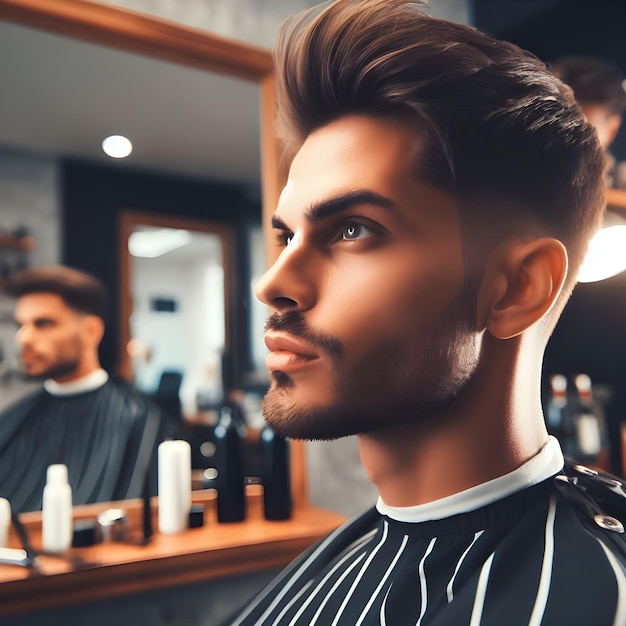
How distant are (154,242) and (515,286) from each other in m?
0.98

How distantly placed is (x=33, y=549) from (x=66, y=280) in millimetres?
604

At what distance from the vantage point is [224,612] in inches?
55.6

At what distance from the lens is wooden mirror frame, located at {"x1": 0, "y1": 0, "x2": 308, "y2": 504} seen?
1406 mm

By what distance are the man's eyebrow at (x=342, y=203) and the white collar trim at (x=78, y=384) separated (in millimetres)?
827

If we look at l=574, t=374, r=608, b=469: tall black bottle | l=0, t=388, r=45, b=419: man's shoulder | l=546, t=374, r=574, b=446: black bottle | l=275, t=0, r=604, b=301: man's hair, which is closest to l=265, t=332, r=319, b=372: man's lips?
l=275, t=0, r=604, b=301: man's hair

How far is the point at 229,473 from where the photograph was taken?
5.06 ft

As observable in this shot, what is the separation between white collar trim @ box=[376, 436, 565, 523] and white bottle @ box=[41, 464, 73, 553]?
845 mm

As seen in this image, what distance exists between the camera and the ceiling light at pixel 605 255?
38.4 inches

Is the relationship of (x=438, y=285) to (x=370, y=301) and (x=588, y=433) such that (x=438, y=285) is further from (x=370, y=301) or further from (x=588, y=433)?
(x=588, y=433)

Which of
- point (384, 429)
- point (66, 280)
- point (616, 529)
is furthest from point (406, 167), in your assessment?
point (66, 280)

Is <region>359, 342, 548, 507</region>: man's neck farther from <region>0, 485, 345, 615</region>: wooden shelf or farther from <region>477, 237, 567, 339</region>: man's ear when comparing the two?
<region>0, 485, 345, 615</region>: wooden shelf

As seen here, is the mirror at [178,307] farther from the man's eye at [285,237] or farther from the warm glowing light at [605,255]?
the warm glowing light at [605,255]

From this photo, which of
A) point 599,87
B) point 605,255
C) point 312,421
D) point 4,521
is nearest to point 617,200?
point 599,87

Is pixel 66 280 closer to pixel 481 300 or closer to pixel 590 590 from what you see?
pixel 481 300
